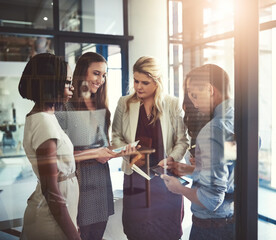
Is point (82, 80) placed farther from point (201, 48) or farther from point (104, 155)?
point (201, 48)

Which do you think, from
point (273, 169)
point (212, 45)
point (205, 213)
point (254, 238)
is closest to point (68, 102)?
point (212, 45)

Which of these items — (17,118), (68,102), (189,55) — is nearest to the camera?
(17,118)

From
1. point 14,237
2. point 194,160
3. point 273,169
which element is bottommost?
point 273,169

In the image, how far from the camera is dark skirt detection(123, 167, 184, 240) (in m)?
1.96

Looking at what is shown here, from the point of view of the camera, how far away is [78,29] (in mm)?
1655

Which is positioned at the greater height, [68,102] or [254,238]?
[68,102]

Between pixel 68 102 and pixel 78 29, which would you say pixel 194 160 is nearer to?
pixel 68 102

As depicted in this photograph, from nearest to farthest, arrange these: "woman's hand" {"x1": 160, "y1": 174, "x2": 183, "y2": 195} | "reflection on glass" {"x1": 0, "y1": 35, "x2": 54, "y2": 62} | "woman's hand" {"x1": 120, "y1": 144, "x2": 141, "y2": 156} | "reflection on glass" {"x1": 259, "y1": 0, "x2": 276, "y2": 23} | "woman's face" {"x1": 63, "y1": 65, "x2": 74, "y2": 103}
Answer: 1. "reflection on glass" {"x1": 0, "y1": 35, "x2": 54, "y2": 62}
2. "woman's face" {"x1": 63, "y1": 65, "x2": 74, "y2": 103}
3. "woman's hand" {"x1": 120, "y1": 144, "x2": 141, "y2": 156}
4. "woman's hand" {"x1": 160, "y1": 174, "x2": 183, "y2": 195}
5. "reflection on glass" {"x1": 259, "y1": 0, "x2": 276, "y2": 23}

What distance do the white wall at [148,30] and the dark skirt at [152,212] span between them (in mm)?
698

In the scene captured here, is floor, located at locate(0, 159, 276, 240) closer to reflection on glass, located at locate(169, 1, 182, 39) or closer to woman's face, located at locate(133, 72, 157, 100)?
woman's face, located at locate(133, 72, 157, 100)

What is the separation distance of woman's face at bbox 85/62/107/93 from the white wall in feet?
0.60

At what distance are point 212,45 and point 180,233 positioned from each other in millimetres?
1402

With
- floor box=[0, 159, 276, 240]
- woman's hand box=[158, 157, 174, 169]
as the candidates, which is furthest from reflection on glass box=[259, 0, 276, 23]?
floor box=[0, 159, 276, 240]

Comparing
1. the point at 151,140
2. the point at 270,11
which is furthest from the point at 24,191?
the point at 270,11
